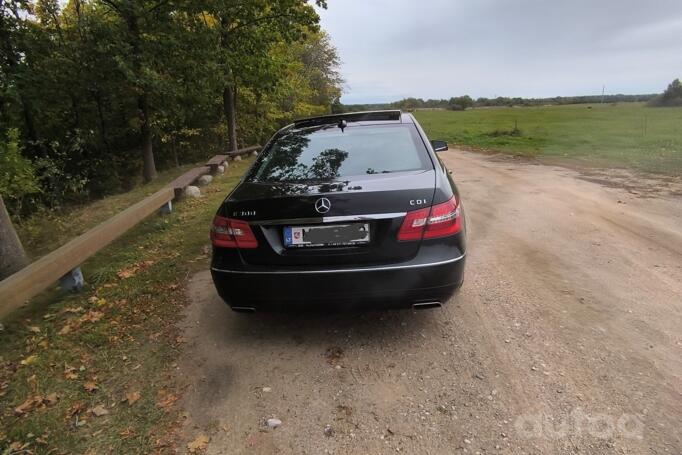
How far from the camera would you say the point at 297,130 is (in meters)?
4.16

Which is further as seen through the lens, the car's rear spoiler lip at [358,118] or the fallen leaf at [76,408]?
the car's rear spoiler lip at [358,118]

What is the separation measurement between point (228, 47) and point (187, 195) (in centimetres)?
878

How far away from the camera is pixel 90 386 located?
2941 millimetres

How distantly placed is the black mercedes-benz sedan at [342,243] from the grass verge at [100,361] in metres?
0.81

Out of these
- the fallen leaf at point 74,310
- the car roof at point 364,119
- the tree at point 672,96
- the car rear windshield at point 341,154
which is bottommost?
the fallen leaf at point 74,310

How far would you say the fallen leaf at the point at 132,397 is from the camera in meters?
2.78

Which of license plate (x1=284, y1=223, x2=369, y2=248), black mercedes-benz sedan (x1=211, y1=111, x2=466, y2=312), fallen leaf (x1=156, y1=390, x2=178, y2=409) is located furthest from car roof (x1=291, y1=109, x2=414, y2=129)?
fallen leaf (x1=156, y1=390, x2=178, y2=409)

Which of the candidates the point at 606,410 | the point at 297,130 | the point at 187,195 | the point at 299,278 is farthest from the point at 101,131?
the point at 606,410

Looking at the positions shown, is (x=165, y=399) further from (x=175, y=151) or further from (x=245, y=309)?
(x=175, y=151)

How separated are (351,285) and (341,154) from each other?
1.15 meters

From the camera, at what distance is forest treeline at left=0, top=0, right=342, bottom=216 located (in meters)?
12.8

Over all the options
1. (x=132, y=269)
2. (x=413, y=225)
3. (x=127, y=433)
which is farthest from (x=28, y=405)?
(x=413, y=225)

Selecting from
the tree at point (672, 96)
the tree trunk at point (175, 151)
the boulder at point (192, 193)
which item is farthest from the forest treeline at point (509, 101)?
the boulder at point (192, 193)

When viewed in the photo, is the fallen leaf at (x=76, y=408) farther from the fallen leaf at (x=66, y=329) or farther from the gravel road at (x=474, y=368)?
the fallen leaf at (x=66, y=329)
